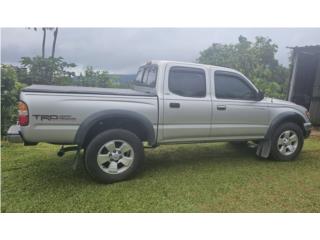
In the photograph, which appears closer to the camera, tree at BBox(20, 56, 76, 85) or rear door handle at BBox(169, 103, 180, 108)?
rear door handle at BBox(169, 103, 180, 108)

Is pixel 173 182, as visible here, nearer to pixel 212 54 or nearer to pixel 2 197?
pixel 2 197

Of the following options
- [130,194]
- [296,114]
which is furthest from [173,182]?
[296,114]

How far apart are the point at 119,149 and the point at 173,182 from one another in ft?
2.97

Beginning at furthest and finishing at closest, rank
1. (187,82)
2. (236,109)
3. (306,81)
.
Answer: (306,81), (236,109), (187,82)

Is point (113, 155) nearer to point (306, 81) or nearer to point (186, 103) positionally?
point (186, 103)

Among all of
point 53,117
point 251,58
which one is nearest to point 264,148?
point 53,117

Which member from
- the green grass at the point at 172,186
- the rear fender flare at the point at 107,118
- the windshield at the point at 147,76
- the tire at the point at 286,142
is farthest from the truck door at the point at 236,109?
the rear fender flare at the point at 107,118

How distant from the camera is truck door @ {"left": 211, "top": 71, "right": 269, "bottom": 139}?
472 centimetres

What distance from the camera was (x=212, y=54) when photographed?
16250 millimetres

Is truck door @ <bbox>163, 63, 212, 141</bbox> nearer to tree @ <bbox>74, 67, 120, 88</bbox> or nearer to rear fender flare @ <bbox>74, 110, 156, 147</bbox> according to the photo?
rear fender flare @ <bbox>74, 110, 156, 147</bbox>

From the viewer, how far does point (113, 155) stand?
402 cm

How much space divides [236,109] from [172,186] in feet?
5.77

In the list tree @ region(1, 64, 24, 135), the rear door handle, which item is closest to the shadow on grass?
the rear door handle

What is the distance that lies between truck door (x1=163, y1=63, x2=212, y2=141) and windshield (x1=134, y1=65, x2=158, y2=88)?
0.23 metres
